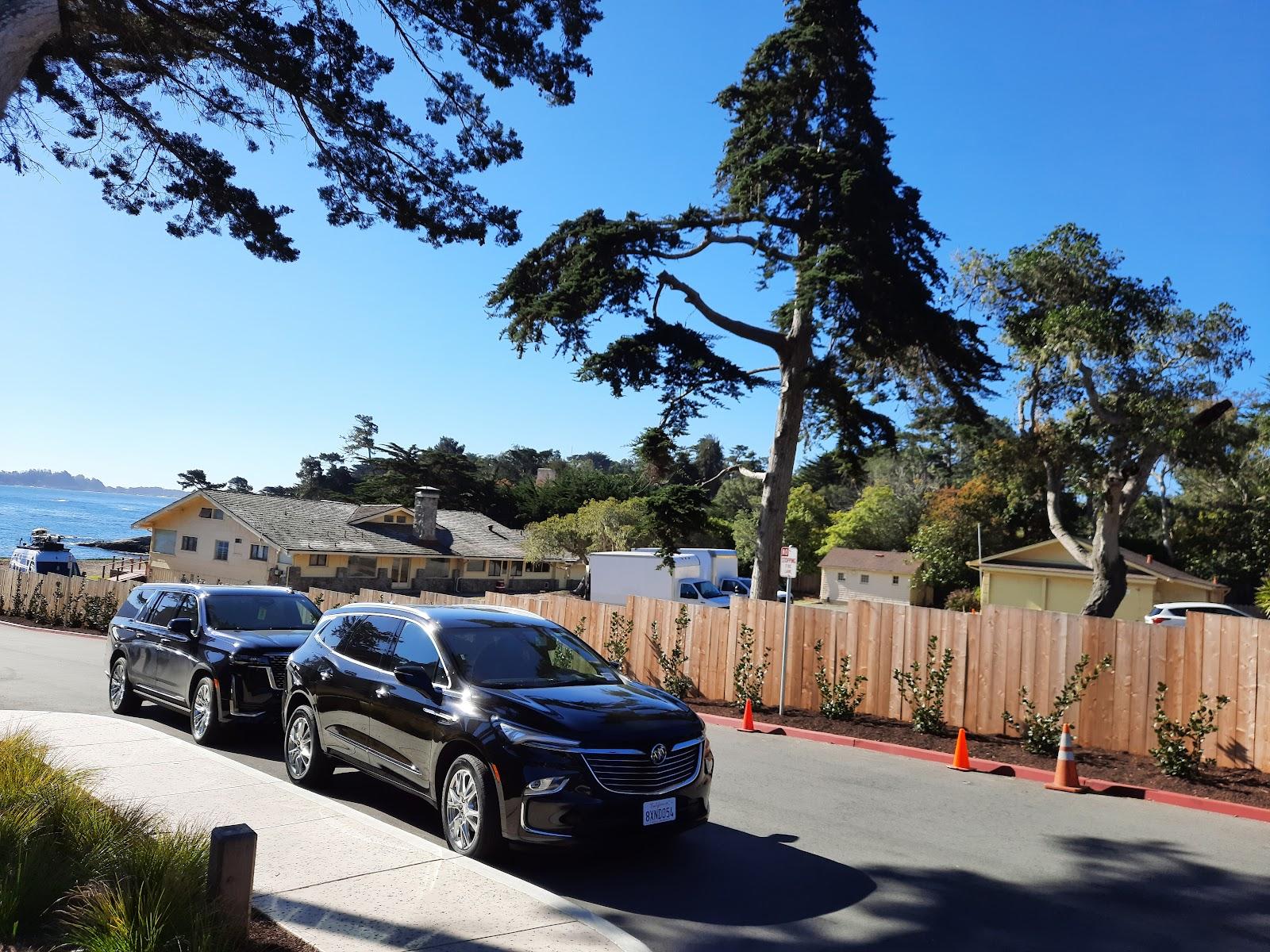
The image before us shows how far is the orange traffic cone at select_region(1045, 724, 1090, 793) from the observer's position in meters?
9.63

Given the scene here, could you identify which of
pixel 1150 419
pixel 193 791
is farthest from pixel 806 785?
pixel 1150 419

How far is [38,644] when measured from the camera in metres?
22.5

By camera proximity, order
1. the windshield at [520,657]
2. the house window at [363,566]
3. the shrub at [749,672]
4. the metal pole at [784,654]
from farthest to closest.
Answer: the house window at [363,566] < the shrub at [749,672] < the metal pole at [784,654] < the windshield at [520,657]

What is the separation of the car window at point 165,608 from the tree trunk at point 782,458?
10473 millimetres

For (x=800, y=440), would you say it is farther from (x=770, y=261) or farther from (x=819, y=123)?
(x=819, y=123)

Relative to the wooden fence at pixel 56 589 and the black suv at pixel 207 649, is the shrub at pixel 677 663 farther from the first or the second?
the wooden fence at pixel 56 589

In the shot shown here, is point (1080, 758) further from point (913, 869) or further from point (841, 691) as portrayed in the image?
point (913, 869)

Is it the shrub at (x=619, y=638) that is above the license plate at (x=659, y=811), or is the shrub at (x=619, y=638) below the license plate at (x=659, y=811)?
above

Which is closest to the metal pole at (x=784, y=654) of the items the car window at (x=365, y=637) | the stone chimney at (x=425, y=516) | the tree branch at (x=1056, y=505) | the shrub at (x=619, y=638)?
the shrub at (x=619, y=638)

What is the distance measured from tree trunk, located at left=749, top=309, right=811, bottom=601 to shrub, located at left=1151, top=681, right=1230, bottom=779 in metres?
8.74

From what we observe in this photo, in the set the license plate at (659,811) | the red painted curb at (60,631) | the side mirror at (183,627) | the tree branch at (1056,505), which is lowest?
the red painted curb at (60,631)

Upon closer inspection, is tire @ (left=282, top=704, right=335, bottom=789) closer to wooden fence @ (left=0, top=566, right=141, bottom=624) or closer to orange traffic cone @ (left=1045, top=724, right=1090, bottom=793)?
orange traffic cone @ (left=1045, top=724, right=1090, bottom=793)

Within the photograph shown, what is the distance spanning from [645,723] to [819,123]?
15.7 meters

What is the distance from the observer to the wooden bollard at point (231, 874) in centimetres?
425
